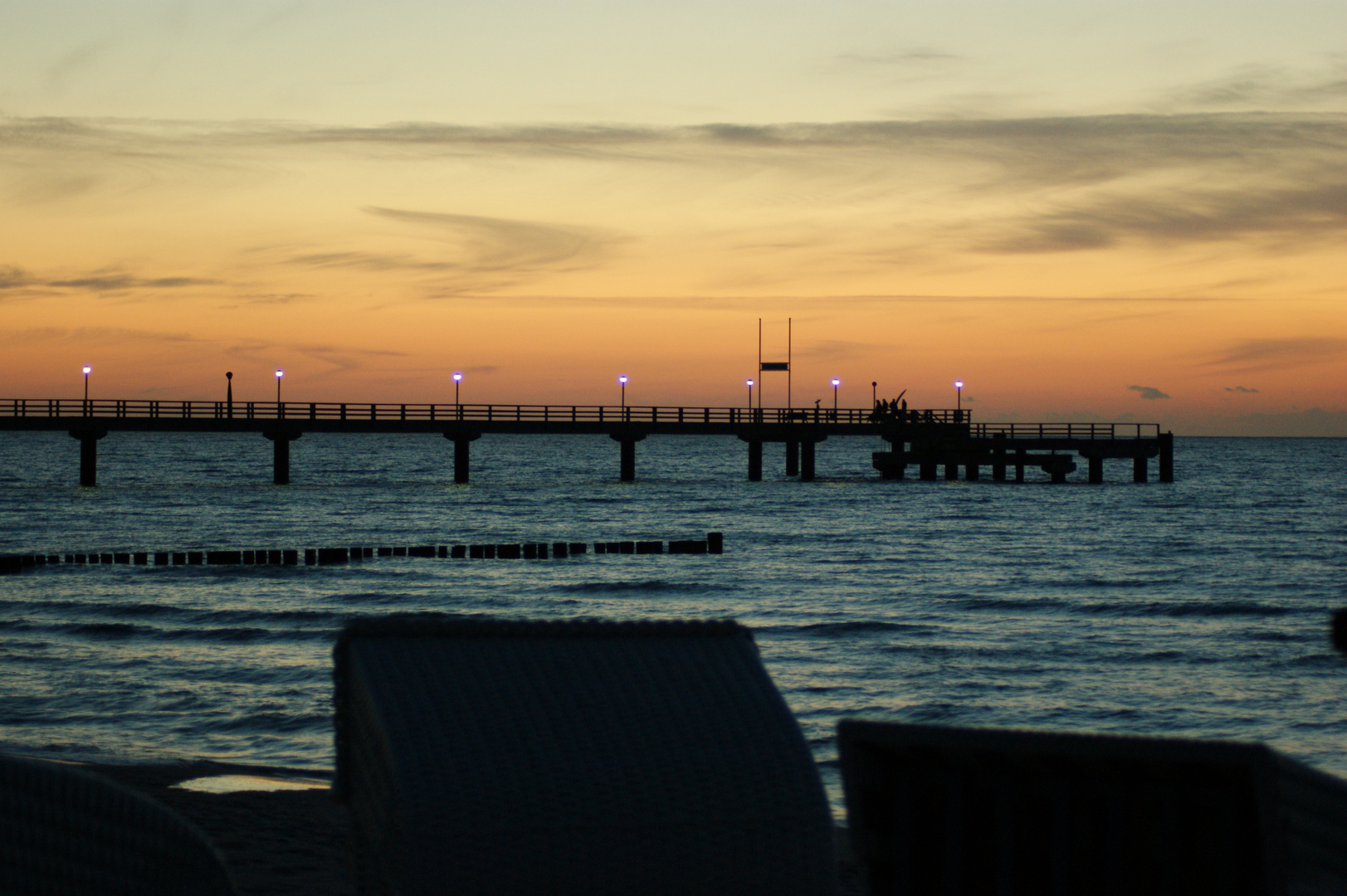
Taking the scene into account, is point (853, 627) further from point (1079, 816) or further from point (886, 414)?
point (886, 414)

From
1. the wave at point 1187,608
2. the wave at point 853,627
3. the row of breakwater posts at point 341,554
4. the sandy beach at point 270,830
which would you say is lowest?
the wave at point 1187,608

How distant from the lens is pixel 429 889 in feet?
9.27

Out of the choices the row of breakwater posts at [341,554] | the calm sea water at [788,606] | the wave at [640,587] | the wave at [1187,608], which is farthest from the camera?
the row of breakwater posts at [341,554]

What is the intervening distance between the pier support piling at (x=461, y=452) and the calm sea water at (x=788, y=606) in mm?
4787

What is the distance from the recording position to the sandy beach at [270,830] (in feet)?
19.0

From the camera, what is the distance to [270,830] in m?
6.75

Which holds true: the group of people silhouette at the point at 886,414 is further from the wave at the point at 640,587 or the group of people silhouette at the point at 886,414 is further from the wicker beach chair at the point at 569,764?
the wicker beach chair at the point at 569,764

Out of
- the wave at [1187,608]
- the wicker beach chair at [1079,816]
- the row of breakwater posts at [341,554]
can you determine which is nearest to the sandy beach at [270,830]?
the wicker beach chair at [1079,816]

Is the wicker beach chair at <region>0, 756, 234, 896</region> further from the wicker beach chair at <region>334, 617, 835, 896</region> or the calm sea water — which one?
the calm sea water

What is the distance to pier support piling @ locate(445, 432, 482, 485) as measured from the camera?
184ft

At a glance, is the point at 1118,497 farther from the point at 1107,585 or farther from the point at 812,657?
the point at 812,657

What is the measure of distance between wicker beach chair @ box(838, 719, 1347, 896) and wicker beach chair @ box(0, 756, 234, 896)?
1.30 meters

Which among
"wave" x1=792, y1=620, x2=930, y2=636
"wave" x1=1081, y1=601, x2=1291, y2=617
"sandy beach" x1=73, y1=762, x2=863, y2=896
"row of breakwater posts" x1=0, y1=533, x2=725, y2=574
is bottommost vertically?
"wave" x1=1081, y1=601, x2=1291, y2=617

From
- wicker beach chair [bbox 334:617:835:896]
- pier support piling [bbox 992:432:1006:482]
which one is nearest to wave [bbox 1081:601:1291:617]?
wicker beach chair [bbox 334:617:835:896]
